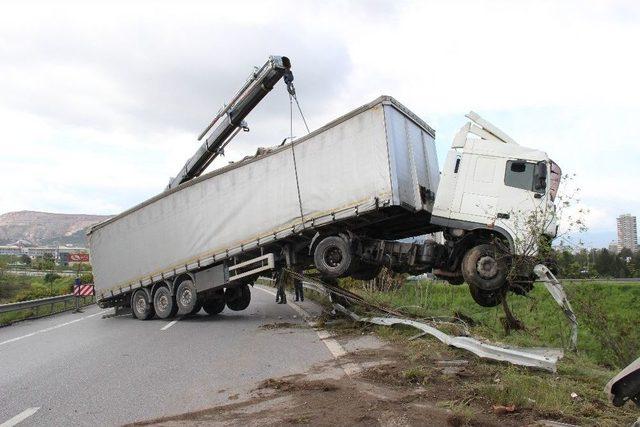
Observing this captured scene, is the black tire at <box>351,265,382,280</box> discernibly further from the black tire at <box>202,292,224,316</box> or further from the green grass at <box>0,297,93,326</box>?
the green grass at <box>0,297,93,326</box>

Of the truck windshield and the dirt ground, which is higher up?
the truck windshield

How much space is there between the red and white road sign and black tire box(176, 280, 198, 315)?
27.0 ft

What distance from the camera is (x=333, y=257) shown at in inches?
429

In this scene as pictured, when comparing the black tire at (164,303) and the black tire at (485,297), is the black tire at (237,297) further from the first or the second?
the black tire at (485,297)

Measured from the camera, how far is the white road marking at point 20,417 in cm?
483

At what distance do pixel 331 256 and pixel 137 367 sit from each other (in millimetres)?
4586

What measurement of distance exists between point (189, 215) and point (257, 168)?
251 cm

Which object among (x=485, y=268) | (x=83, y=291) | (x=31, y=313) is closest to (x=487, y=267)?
(x=485, y=268)

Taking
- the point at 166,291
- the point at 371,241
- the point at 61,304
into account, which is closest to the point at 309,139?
the point at 371,241

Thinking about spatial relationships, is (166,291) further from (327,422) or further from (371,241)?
(327,422)

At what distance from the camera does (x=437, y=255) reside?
10.6 m

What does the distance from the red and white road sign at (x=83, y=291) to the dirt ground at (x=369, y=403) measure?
1646 centimetres

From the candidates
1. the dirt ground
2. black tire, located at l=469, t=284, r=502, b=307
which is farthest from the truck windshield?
the dirt ground

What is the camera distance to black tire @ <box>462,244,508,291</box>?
952 centimetres
